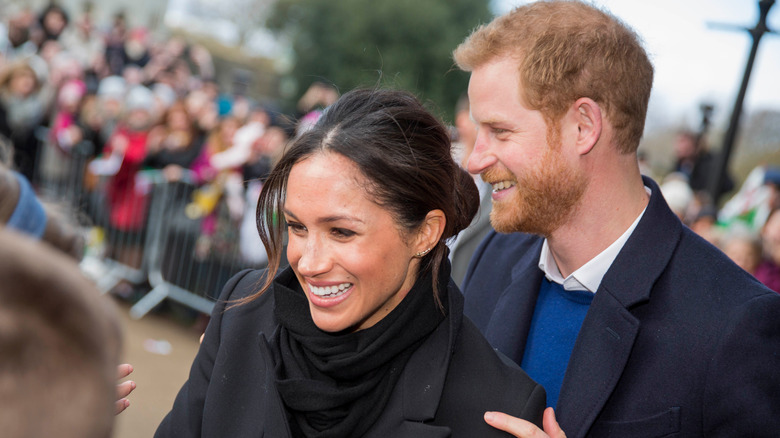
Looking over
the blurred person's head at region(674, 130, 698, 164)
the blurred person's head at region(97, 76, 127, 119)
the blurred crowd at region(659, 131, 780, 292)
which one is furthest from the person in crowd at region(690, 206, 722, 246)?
the blurred person's head at region(97, 76, 127, 119)

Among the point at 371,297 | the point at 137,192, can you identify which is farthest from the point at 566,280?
the point at 137,192

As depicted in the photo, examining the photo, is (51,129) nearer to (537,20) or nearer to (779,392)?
(537,20)

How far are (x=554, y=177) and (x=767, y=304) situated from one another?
0.77 metres

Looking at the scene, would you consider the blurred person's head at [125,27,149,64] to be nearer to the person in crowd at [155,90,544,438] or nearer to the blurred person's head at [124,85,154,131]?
the blurred person's head at [124,85,154,131]

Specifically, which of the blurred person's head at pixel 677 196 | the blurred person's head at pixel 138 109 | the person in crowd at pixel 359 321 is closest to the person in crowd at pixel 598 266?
the person in crowd at pixel 359 321

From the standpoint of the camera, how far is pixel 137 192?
7816 millimetres

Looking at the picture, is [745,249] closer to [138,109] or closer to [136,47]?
[138,109]

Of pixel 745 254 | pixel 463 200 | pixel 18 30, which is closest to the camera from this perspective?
pixel 463 200

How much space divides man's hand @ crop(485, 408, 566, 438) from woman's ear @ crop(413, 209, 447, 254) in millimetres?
572

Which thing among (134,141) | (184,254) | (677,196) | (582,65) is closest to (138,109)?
(134,141)

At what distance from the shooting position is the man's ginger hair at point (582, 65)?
8.31 feet

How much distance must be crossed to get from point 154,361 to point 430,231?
15.6 ft

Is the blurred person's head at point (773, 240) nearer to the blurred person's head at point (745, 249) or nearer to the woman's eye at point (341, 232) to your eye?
the blurred person's head at point (745, 249)

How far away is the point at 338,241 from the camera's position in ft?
7.27
